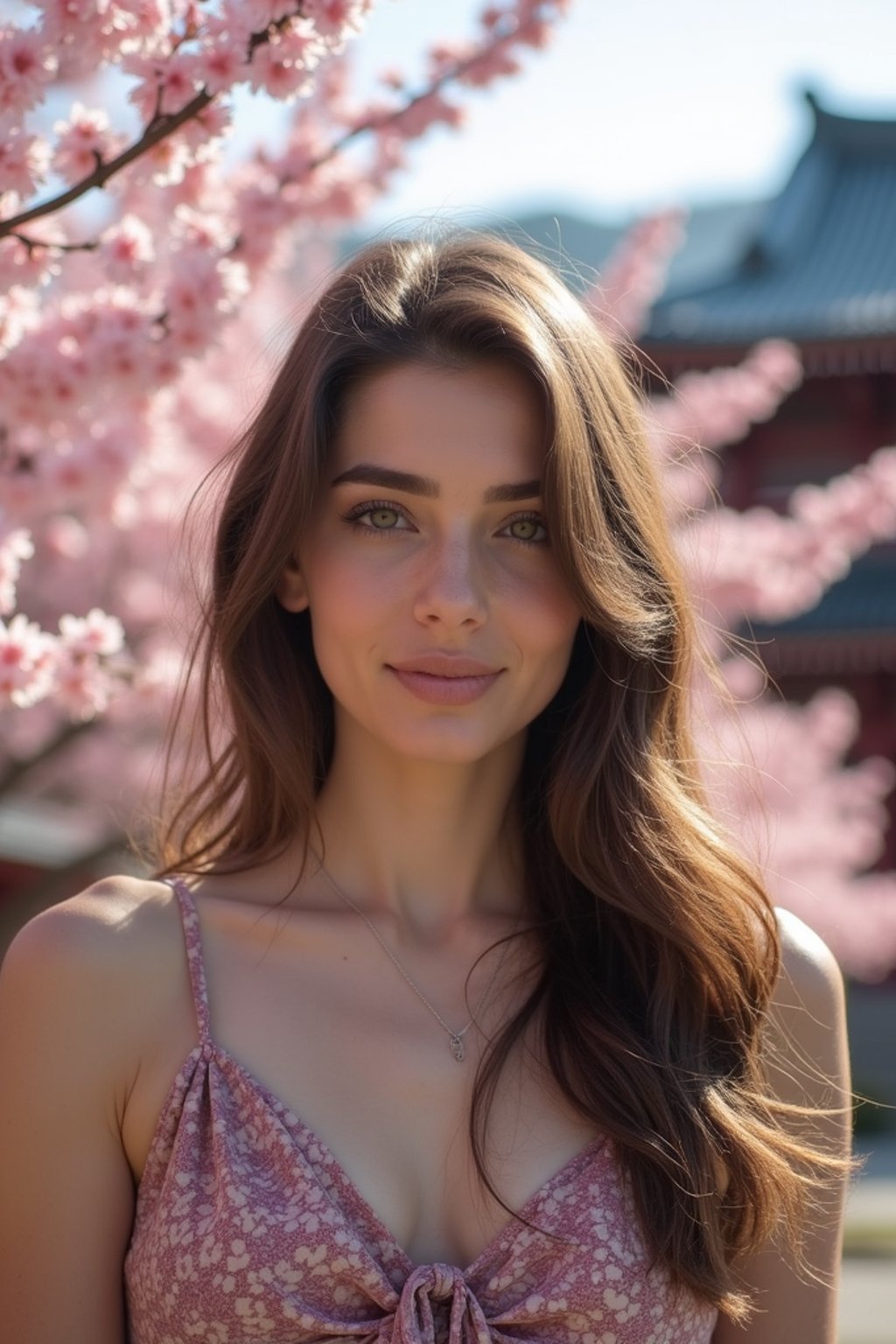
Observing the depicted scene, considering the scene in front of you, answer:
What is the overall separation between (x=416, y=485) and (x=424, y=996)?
616mm

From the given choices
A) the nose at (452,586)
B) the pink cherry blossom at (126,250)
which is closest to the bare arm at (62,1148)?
the nose at (452,586)

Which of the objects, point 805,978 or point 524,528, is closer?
point 524,528

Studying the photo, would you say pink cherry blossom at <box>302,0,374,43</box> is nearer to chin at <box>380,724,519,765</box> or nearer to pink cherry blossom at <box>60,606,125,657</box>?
chin at <box>380,724,519,765</box>

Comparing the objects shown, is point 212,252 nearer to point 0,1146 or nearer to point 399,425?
point 399,425

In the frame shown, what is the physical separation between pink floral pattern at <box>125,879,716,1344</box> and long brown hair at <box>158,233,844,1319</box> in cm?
7

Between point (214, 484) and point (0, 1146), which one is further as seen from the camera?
point (214, 484)

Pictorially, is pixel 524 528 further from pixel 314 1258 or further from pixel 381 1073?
pixel 314 1258

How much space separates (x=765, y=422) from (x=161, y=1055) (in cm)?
1512

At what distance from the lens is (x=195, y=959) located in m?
2.18

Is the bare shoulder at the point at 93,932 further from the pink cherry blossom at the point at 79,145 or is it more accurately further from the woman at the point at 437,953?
the pink cherry blossom at the point at 79,145

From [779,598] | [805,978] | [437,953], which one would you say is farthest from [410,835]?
[779,598]

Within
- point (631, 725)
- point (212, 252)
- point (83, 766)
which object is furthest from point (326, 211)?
point (83, 766)

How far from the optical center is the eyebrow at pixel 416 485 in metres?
2.19

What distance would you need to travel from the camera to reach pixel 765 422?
16688mm
